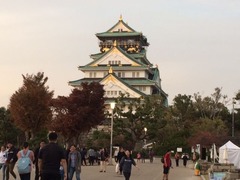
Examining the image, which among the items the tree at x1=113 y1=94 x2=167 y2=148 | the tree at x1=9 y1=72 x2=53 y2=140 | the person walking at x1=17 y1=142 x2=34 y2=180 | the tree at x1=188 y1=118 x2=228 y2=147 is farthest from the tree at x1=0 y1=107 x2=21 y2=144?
the person walking at x1=17 y1=142 x2=34 y2=180

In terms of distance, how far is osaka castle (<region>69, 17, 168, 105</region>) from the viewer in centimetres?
8600

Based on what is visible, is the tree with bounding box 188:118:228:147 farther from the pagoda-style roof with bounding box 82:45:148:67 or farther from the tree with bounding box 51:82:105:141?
the pagoda-style roof with bounding box 82:45:148:67

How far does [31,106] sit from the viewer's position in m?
54.1

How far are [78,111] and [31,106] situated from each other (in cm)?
588

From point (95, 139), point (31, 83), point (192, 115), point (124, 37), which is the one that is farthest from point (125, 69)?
point (31, 83)

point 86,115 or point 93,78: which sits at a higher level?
point 93,78

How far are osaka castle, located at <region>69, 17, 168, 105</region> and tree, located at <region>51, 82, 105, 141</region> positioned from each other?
1204 inches

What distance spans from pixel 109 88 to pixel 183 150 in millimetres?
21296

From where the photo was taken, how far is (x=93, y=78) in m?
91.6

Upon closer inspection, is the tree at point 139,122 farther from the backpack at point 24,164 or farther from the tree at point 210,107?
the backpack at point 24,164

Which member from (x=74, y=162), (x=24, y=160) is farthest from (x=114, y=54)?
(x=24, y=160)

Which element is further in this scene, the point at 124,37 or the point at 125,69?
the point at 124,37

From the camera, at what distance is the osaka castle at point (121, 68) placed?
282ft

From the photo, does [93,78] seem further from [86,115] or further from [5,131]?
[86,115]
